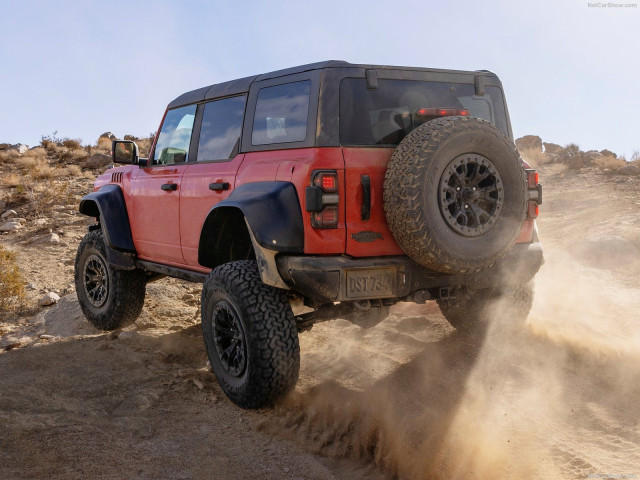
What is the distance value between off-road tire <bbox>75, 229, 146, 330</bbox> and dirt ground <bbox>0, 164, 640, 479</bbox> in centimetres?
16

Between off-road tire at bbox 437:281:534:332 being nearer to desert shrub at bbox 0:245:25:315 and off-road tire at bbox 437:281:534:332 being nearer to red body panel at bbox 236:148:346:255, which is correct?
red body panel at bbox 236:148:346:255

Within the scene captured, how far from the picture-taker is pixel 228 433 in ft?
12.3

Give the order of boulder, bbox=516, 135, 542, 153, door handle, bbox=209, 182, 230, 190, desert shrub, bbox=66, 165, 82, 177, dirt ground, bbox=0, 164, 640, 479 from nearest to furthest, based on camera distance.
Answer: dirt ground, bbox=0, 164, 640, 479 < door handle, bbox=209, 182, 230, 190 < desert shrub, bbox=66, 165, 82, 177 < boulder, bbox=516, 135, 542, 153

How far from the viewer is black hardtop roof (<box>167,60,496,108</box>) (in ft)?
12.7

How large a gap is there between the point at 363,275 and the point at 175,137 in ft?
7.99

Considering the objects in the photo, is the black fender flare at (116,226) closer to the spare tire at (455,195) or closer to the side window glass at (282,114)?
the side window glass at (282,114)

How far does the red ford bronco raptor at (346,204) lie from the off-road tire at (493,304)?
0.52m

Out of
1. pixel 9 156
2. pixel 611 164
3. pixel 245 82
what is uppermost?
pixel 245 82

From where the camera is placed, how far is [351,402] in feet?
13.3

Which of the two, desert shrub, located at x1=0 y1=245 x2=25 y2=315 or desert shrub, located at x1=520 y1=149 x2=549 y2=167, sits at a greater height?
desert shrub, located at x1=520 y1=149 x2=549 y2=167

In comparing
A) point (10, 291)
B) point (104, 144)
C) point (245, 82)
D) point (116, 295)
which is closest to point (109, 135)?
point (104, 144)

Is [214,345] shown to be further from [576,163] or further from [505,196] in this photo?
[576,163]

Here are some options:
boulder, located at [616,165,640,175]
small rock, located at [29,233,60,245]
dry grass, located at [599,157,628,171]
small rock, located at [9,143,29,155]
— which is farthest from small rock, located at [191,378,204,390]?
small rock, located at [9,143,29,155]

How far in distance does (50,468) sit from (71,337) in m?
3.11
